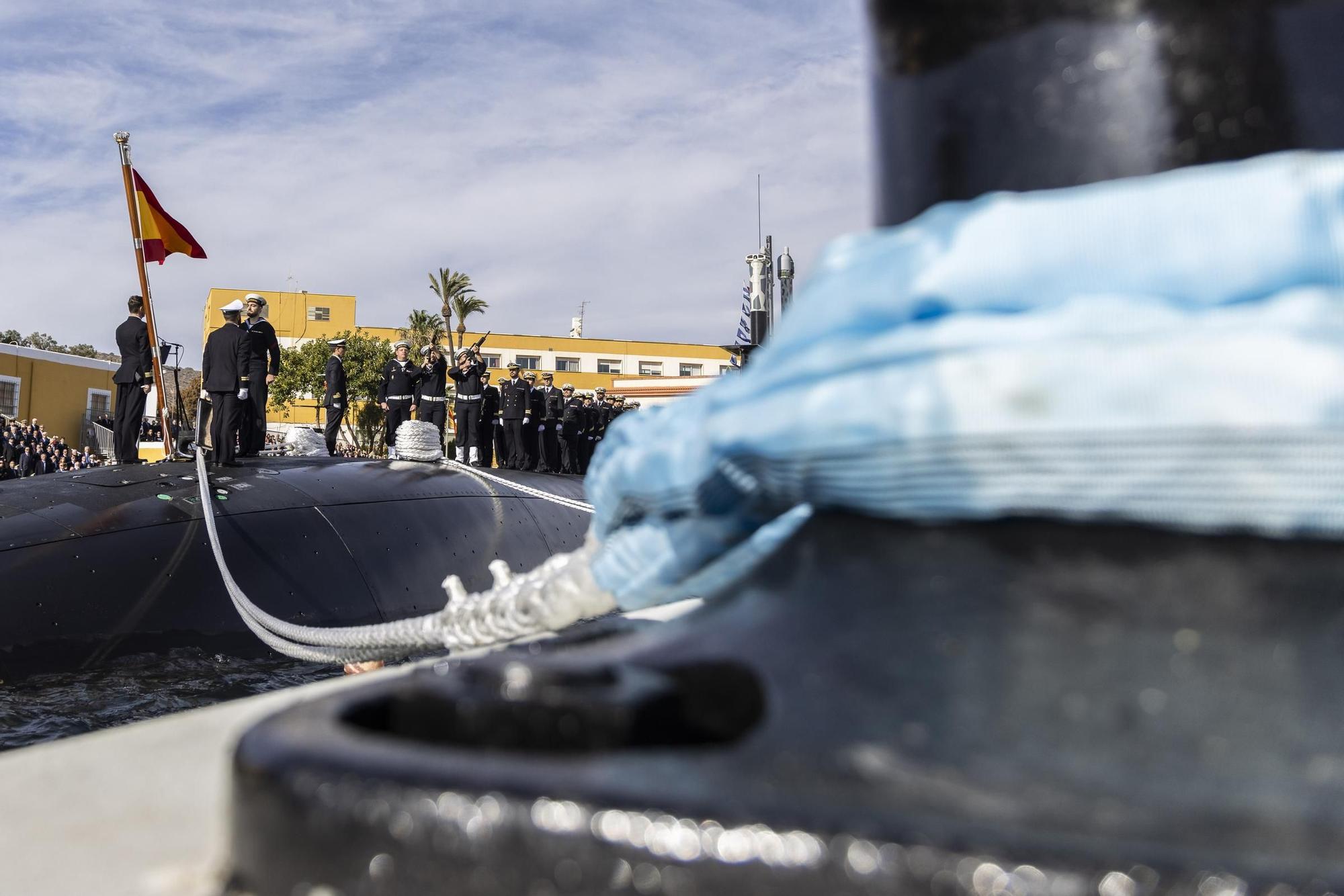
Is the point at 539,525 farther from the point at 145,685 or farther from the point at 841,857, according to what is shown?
the point at 841,857

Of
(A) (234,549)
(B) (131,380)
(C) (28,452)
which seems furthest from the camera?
(C) (28,452)

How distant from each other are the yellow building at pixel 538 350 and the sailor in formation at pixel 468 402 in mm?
34103

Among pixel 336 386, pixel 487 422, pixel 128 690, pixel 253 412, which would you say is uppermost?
pixel 336 386

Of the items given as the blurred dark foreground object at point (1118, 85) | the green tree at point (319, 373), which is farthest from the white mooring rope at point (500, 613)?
the green tree at point (319, 373)

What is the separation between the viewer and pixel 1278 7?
971mm

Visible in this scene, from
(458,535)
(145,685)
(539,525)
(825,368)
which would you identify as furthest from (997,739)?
(539,525)

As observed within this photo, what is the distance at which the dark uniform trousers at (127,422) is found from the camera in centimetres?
979

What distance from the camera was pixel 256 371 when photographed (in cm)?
949

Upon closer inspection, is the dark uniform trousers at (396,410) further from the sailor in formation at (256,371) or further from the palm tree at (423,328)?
the palm tree at (423,328)

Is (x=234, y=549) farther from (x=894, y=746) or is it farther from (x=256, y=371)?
(x=894, y=746)

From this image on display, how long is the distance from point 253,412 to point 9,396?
106 ft

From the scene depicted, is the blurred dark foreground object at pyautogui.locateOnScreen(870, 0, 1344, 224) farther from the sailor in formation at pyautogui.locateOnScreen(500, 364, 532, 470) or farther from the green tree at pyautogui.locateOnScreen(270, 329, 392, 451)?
the green tree at pyautogui.locateOnScreen(270, 329, 392, 451)

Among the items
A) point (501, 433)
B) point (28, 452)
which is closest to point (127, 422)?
point (501, 433)

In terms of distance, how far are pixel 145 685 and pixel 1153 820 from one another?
5.88 m
